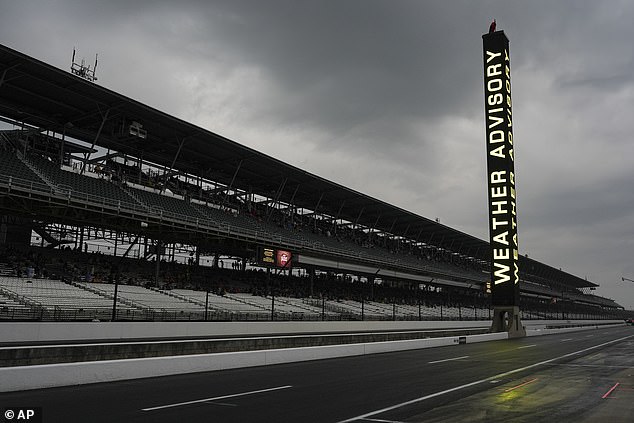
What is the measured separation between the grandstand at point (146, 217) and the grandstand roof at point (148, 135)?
0.11 meters

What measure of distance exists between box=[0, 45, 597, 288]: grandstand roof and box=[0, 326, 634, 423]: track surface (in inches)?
919

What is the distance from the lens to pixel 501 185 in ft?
143

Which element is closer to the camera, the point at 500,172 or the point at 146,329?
the point at 146,329

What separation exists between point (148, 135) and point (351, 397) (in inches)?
1265

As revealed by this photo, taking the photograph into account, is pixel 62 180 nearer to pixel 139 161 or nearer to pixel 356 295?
pixel 139 161

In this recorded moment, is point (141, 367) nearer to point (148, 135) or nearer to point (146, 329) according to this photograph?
point (146, 329)

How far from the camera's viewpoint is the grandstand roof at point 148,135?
101 ft

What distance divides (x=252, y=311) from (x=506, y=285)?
21289 mm

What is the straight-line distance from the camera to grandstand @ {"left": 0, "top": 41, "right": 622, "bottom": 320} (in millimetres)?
29031

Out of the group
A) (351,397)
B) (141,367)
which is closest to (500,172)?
(351,397)

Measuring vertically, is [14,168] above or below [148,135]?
below

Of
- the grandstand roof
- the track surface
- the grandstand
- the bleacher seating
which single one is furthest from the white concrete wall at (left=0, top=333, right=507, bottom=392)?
the grandstand roof

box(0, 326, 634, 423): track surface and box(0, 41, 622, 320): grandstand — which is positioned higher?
box(0, 41, 622, 320): grandstand

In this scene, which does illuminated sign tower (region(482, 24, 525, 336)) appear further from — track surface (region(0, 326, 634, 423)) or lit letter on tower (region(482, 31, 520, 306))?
track surface (region(0, 326, 634, 423))
